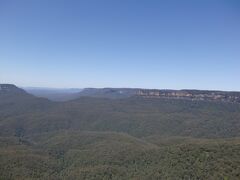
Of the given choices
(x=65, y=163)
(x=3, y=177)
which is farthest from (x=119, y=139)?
(x=3, y=177)

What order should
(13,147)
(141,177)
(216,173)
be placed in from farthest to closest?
(13,147) → (141,177) → (216,173)

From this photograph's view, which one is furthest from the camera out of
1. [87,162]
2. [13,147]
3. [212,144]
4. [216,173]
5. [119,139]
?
[119,139]

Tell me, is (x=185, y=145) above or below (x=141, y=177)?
above

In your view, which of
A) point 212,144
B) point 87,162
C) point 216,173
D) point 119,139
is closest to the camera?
point 216,173

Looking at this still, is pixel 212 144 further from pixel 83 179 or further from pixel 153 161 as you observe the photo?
pixel 83 179

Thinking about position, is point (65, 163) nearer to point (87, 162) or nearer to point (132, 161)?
point (87, 162)

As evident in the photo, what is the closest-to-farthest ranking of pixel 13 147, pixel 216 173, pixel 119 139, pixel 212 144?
pixel 216 173, pixel 212 144, pixel 13 147, pixel 119 139

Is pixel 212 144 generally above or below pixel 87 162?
above

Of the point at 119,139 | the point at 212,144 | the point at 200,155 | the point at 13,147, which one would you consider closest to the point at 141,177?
the point at 200,155

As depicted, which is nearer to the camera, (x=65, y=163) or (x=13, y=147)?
(x=65, y=163)
